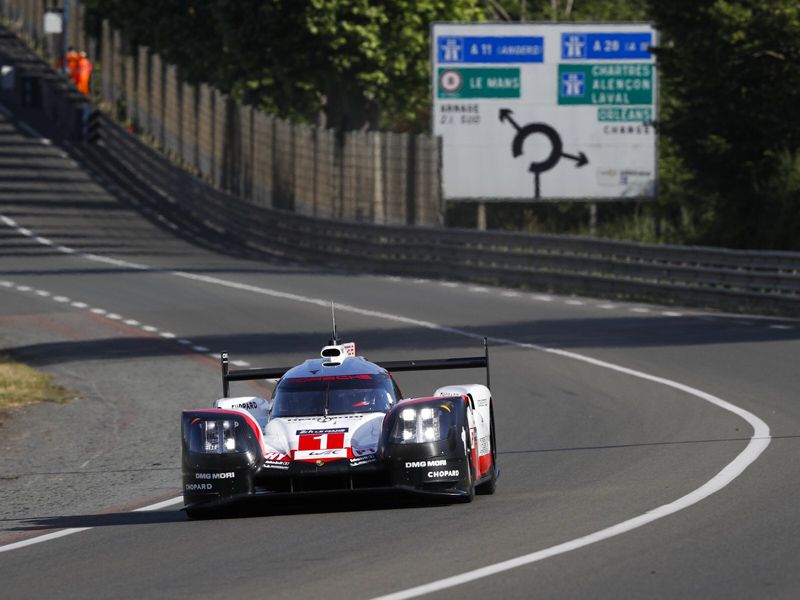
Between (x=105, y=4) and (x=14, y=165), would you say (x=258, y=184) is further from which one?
(x=105, y=4)

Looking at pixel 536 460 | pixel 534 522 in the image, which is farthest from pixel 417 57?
pixel 534 522

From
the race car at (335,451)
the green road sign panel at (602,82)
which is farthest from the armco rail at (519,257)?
the race car at (335,451)

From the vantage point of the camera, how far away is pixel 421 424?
12.8 metres

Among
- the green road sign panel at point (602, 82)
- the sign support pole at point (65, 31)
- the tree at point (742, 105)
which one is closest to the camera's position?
the tree at point (742, 105)

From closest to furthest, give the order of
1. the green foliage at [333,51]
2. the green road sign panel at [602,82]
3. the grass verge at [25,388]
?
1. the grass verge at [25,388]
2. the green road sign panel at [602,82]
3. the green foliage at [333,51]

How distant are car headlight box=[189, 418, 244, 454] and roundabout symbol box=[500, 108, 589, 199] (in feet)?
116

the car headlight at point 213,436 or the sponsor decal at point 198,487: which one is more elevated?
the car headlight at point 213,436

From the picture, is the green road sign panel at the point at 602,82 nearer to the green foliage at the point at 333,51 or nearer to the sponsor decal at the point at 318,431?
the green foliage at the point at 333,51

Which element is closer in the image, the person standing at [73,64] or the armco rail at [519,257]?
the armco rail at [519,257]

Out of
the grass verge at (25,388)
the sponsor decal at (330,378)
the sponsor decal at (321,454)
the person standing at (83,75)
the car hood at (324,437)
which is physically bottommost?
the grass verge at (25,388)

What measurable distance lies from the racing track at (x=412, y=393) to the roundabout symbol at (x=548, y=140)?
856cm

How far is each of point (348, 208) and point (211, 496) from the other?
3742 centimetres

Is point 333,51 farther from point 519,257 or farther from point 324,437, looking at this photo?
point 324,437

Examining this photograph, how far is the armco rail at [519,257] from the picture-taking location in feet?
104
